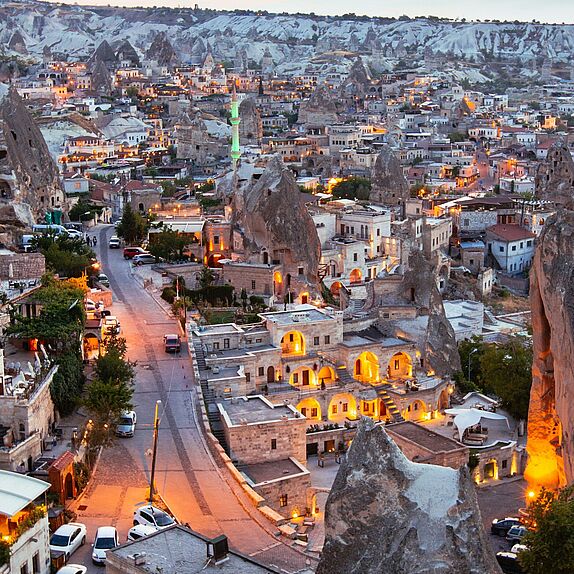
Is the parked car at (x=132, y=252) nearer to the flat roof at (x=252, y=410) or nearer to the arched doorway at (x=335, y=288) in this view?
the arched doorway at (x=335, y=288)

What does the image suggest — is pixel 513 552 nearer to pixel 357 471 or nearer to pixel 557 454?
pixel 557 454

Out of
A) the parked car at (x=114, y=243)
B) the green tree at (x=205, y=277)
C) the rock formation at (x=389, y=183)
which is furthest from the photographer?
the rock formation at (x=389, y=183)

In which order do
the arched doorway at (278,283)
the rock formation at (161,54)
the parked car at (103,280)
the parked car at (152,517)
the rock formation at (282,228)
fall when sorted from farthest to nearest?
the rock formation at (161,54) → the rock formation at (282,228) → the arched doorway at (278,283) → the parked car at (103,280) → the parked car at (152,517)

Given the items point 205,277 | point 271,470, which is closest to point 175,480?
point 271,470

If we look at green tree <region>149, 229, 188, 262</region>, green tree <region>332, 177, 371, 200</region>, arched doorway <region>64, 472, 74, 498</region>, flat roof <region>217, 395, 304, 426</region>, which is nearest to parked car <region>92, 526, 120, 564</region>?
arched doorway <region>64, 472, 74, 498</region>

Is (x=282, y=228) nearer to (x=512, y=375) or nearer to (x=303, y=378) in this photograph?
(x=303, y=378)

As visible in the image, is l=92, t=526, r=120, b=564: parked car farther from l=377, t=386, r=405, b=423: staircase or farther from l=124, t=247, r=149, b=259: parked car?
l=124, t=247, r=149, b=259: parked car

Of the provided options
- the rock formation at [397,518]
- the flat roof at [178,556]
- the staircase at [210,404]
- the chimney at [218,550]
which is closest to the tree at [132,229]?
the staircase at [210,404]
